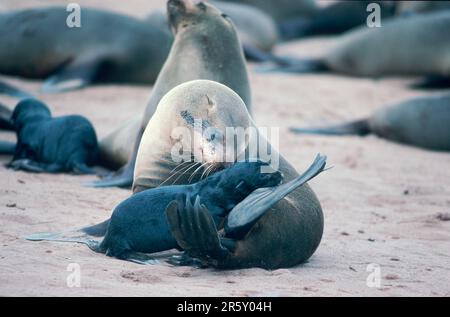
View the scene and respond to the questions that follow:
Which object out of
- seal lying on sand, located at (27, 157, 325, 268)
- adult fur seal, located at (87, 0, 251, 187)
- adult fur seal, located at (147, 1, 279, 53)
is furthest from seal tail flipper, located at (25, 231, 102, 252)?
adult fur seal, located at (147, 1, 279, 53)

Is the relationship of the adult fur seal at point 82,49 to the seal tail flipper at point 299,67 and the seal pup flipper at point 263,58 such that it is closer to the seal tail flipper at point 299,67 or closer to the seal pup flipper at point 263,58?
the seal tail flipper at point 299,67

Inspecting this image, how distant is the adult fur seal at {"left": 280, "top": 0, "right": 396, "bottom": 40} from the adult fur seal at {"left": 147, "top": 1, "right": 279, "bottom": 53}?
0.98 m

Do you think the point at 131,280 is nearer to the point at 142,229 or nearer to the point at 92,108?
the point at 142,229

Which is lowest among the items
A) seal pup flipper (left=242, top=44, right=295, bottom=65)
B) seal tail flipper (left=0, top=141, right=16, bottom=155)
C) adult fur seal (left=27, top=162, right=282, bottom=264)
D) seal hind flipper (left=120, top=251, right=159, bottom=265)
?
seal pup flipper (left=242, top=44, right=295, bottom=65)

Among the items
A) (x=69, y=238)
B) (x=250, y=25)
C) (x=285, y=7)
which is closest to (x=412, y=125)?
(x=250, y=25)

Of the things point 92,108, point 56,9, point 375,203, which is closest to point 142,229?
point 375,203

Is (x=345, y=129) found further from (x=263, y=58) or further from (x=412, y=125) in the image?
(x=263, y=58)

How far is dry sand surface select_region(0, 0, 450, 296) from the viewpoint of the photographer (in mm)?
3586

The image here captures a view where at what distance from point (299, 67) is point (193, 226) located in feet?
26.1

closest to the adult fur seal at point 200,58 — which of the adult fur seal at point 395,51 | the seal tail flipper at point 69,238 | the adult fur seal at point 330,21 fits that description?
the seal tail flipper at point 69,238

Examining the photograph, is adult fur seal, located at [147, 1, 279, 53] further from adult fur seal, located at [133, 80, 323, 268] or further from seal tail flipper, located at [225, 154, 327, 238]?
seal tail flipper, located at [225, 154, 327, 238]

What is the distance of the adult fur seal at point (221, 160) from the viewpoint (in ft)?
12.9

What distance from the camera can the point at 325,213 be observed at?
5438mm

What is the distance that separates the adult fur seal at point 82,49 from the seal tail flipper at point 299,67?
69.5 inches
